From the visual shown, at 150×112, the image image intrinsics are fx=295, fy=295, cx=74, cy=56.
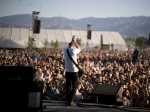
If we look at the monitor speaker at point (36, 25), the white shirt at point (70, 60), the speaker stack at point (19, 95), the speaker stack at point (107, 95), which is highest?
the monitor speaker at point (36, 25)

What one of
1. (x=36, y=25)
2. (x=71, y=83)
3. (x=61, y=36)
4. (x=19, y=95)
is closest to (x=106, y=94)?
(x=71, y=83)

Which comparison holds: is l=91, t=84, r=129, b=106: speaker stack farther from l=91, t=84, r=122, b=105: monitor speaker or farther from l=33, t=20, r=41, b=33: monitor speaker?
l=33, t=20, r=41, b=33: monitor speaker

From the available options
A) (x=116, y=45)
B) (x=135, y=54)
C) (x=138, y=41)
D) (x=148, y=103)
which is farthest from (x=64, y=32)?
(x=148, y=103)

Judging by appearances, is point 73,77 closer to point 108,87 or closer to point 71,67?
point 71,67

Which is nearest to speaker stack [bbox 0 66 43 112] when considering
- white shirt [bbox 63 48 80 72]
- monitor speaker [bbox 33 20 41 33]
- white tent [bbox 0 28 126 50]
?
white shirt [bbox 63 48 80 72]

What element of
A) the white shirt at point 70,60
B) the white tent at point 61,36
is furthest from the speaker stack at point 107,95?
the white tent at point 61,36

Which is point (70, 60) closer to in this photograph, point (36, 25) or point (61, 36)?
point (36, 25)

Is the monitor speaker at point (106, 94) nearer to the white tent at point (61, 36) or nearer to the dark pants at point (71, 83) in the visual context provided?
the dark pants at point (71, 83)

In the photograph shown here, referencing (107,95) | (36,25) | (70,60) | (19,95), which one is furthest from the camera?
(36,25)

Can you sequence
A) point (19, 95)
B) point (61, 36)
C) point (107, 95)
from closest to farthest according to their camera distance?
point (19, 95) → point (107, 95) → point (61, 36)

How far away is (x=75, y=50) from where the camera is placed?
5.61 meters

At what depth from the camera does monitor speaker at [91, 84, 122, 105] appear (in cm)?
646

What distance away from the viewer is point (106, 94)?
21.4ft

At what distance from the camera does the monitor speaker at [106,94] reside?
6.46 m
